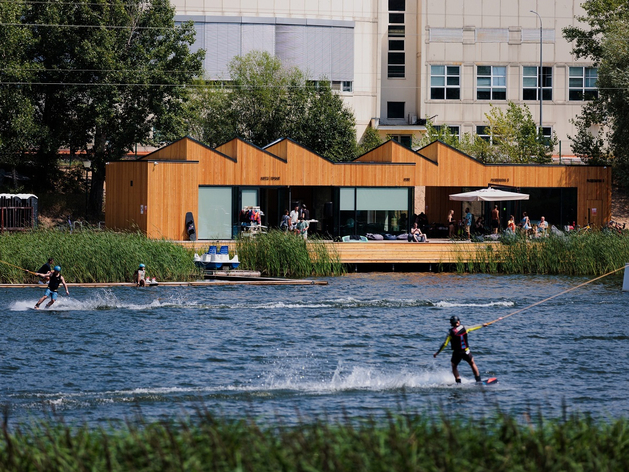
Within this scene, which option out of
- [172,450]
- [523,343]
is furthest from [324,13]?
[172,450]

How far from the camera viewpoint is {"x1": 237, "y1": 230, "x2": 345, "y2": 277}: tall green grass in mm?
43594

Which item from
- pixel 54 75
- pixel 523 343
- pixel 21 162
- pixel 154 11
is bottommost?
pixel 523 343

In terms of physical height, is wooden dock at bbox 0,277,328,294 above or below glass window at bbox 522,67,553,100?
below

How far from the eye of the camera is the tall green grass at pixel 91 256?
1519 inches

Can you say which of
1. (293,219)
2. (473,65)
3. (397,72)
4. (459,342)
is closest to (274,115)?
(397,72)

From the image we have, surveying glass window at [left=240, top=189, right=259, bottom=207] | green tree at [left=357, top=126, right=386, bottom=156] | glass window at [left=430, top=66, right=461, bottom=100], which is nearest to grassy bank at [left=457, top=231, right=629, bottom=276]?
glass window at [left=240, top=189, right=259, bottom=207]

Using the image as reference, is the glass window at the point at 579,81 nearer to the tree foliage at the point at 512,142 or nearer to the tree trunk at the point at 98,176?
the tree foliage at the point at 512,142

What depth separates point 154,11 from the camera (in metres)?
61.8

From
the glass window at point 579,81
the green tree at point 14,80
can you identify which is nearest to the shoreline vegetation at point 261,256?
the green tree at point 14,80

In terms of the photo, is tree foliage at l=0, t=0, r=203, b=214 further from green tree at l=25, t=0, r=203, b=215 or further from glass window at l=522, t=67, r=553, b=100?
glass window at l=522, t=67, r=553, b=100

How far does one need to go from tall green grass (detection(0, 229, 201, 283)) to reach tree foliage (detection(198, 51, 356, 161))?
34.1 meters

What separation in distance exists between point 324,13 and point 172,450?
253ft

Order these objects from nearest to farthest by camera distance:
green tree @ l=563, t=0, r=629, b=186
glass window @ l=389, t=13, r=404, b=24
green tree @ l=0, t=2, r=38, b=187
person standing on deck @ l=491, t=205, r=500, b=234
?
1. person standing on deck @ l=491, t=205, r=500, b=234
2. green tree @ l=0, t=2, r=38, b=187
3. green tree @ l=563, t=0, r=629, b=186
4. glass window @ l=389, t=13, r=404, b=24

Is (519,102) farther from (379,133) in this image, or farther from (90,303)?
(90,303)
